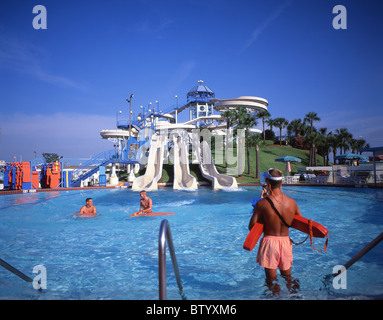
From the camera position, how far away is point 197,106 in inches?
2206

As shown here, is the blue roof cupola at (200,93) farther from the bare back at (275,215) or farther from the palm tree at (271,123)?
the bare back at (275,215)

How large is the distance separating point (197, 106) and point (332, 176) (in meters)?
37.9

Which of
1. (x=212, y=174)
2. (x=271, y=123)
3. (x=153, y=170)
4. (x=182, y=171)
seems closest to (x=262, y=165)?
(x=212, y=174)

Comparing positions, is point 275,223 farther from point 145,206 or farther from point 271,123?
point 271,123

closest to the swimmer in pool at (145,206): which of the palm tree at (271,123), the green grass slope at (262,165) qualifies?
the green grass slope at (262,165)

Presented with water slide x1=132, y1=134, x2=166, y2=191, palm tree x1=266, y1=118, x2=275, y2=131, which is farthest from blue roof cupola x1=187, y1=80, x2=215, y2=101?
water slide x1=132, y1=134, x2=166, y2=191

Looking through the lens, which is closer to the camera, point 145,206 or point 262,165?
point 145,206

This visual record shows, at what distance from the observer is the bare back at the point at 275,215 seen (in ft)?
11.2

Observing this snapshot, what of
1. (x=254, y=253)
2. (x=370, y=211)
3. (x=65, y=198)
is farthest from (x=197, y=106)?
(x=254, y=253)

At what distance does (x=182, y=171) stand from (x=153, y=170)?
288 cm

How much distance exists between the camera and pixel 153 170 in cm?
2584

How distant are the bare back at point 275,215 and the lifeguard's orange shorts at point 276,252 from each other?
0.09m

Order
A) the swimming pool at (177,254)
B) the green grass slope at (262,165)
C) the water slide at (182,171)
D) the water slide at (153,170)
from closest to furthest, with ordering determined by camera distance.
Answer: the swimming pool at (177,254) < the water slide at (153,170) < the water slide at (182,171) < the green grass slope at (262,165)

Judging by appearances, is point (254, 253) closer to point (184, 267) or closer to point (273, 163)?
point (184, 267)
